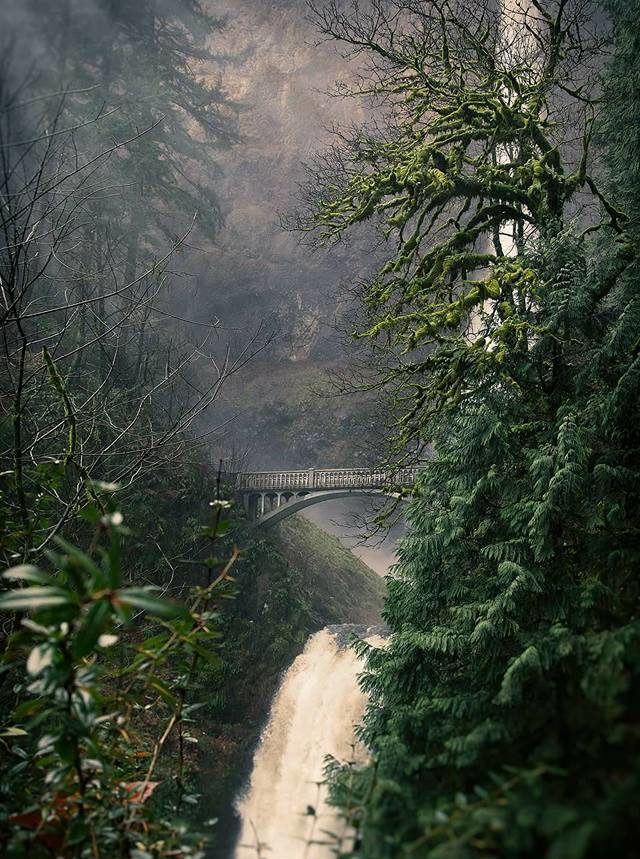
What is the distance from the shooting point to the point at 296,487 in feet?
65.4

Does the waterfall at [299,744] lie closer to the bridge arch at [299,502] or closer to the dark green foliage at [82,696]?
the bridge arch at [299,502]

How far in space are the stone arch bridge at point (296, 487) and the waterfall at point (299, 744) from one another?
5.03 meters

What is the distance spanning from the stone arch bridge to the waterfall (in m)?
5.03

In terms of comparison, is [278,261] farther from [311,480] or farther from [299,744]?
[299,744]

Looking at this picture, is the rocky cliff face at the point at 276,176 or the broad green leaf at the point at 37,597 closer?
the broad green leaf at the point at 37,597

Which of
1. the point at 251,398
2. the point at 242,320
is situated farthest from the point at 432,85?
the point at 242,320

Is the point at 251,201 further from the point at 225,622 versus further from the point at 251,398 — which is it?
the point at 225,622

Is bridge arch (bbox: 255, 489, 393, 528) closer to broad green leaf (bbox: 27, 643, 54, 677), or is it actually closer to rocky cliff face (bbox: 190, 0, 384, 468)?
rocky cliff face (bbox: 190, 0, 384, 468)

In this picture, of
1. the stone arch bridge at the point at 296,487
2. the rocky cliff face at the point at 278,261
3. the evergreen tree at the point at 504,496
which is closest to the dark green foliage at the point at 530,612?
the evergreen tree at the point at 504,496

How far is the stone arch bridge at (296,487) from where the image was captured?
19156 mm

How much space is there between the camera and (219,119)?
24.3 m

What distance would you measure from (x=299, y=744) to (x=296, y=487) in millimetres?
8794

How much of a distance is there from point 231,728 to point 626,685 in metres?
14.8

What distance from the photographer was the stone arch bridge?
19.2 metres
